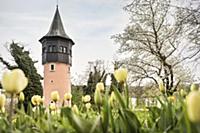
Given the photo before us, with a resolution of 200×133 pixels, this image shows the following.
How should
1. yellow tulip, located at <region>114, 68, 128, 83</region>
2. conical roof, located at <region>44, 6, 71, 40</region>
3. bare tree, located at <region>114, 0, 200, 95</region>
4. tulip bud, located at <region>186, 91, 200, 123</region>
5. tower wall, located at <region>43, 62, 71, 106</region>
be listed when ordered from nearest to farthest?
1. tulip bud, located at <region>186, 91, 200, 123</region>
2. yellow tulip, located at <region>114, 68, 128, 83</region>
3. bare tree, located at <region>114, 0, 200, 95</region>
4. tower wall, located at <region>43, 62, 71, 106</region>
5. conical roof, located at <region>44, 6, 71, 40</region>

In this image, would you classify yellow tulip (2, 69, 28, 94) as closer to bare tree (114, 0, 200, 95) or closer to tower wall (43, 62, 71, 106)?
bare tree (114, 0, 200, 95)

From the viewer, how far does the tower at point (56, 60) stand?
95.9ft

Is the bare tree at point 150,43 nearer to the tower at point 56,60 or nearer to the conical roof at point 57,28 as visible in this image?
the tower at point 56,60

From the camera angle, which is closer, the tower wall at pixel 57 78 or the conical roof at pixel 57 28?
the tower wall at pixel 57 78

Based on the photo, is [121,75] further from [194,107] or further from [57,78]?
[57,78]

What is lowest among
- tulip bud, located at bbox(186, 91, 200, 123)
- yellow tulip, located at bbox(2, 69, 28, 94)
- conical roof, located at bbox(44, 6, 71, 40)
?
tulip bud, located at bbox(186, 91, 200, 123)

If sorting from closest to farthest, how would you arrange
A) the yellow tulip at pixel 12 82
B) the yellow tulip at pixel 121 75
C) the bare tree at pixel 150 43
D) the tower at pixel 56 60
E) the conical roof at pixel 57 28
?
1. the yellow tulip at pixel 12 82
2. the yellow tulip at pixel 121 75
3. the bare tree at pixel 150 43
4. the tower at pixel 56 60
5. the conical roof at pixel 57 28

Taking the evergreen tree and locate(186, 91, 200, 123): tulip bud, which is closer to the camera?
locate(186, 91, 200, 123): tulip bud

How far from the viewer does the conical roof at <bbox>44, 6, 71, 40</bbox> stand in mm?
31219

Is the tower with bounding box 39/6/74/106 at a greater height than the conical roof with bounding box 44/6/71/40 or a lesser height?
lesser

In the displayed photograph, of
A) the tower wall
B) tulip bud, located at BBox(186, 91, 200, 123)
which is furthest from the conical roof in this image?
tulip bud, located at BBox(186, 91, 200, 123)

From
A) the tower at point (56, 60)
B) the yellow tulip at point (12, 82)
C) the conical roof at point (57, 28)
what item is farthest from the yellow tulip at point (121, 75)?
the conical roof at point (57, 28)

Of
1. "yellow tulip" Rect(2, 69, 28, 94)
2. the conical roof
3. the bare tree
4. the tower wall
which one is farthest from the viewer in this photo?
the conical roof

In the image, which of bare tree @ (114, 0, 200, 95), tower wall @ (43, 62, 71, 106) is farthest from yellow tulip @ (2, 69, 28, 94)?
tower wall @ (43, 62, 71, 106)
